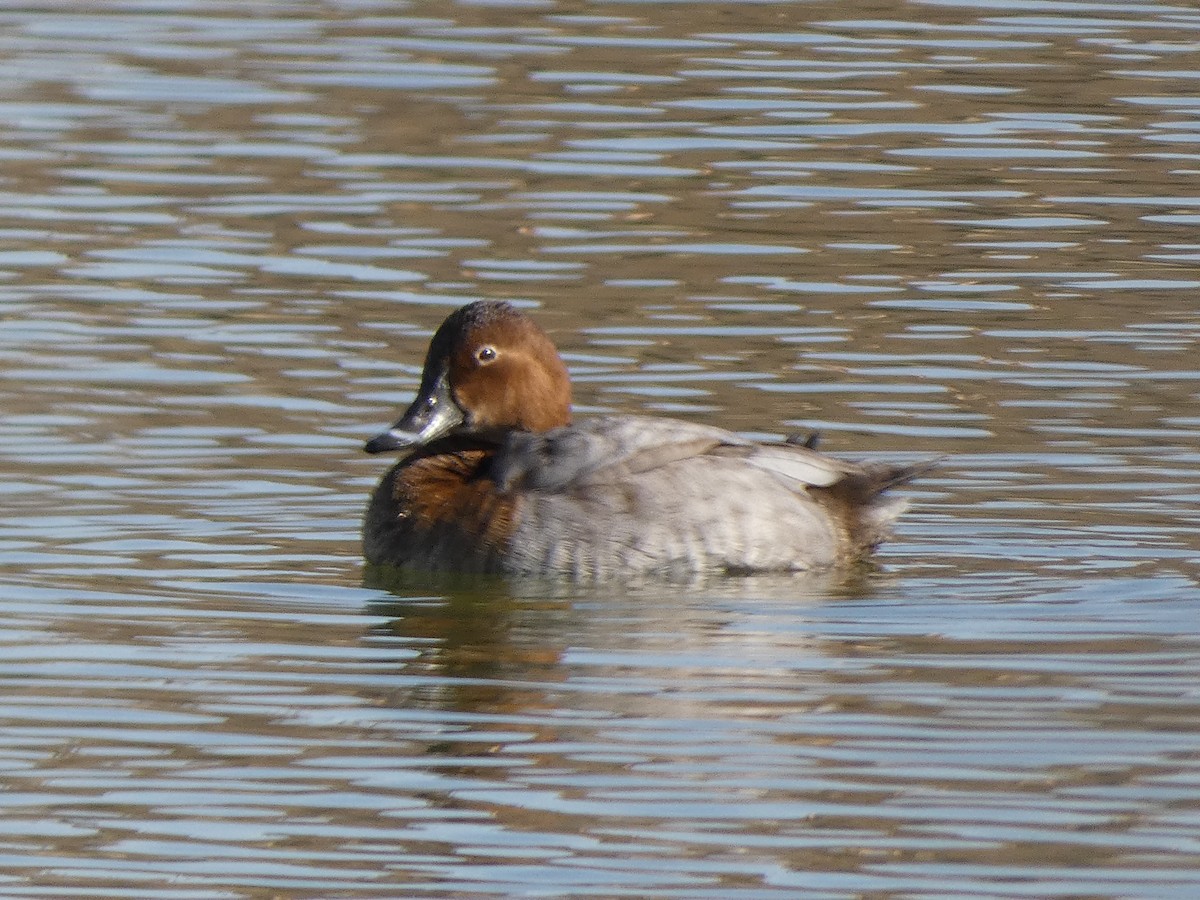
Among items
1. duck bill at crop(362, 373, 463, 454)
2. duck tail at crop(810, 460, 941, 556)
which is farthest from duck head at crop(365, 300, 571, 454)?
duck tail at crop(810, 460, 941, 556)

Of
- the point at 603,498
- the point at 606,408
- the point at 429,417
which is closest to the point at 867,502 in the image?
the point at 603,498

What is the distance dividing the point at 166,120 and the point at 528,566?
790cm

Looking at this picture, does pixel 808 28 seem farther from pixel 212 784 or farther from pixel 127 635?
pixel 212 784

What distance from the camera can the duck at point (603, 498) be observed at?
9.72 meters

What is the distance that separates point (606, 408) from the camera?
11.9 meters

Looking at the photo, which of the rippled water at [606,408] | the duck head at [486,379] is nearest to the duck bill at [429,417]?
the duck head at [486,379]

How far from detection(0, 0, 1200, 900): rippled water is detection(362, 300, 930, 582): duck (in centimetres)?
18

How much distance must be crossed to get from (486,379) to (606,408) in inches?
66.0

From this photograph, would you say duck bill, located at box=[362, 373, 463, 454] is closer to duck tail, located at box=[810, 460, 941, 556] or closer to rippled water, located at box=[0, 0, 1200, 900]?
rippled water, located at box=[0, 0, 1200, 900]

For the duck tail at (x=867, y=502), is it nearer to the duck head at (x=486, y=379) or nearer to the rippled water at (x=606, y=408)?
the rippled water at (x=606, y=408)

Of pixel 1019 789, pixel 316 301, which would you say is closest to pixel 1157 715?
pixel 1019 789

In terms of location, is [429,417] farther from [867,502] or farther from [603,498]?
[867,502]

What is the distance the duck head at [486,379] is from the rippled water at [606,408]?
0.58 meters

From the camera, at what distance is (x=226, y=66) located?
59.7ft
